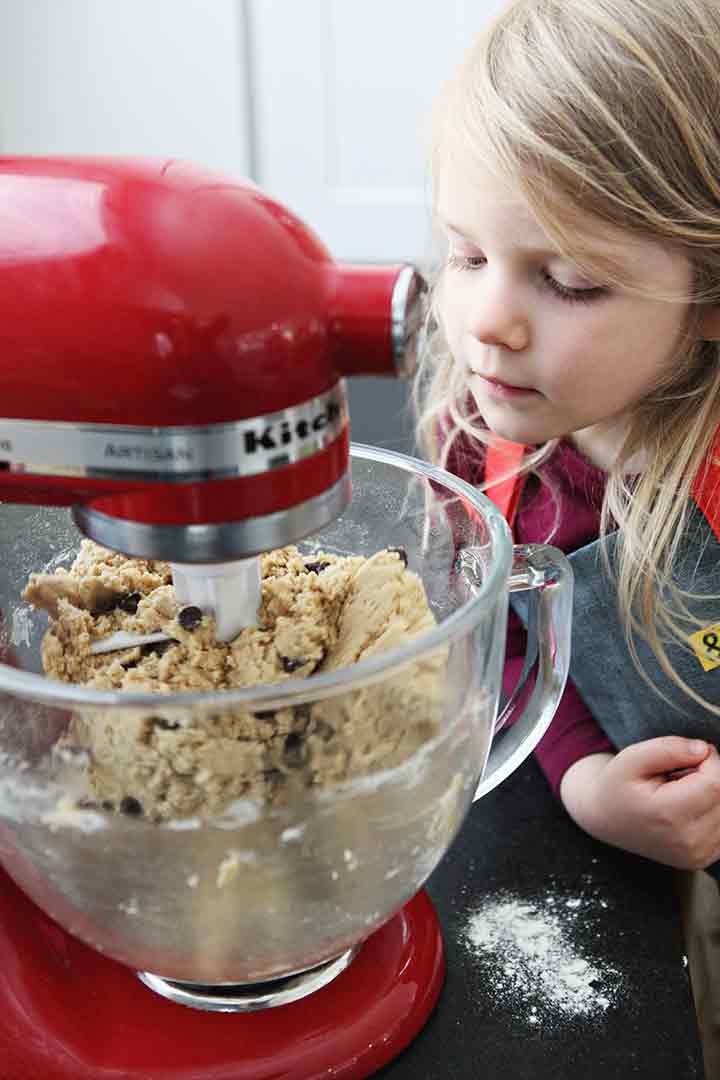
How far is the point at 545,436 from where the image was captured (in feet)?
2.65

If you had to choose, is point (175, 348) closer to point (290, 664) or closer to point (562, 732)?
point (290, 664)

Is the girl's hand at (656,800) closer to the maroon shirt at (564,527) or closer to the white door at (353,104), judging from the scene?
the maroon shirt at (564,527)

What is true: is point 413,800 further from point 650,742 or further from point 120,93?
point 120,93

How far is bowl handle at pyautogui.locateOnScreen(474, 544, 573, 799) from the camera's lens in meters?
0.64

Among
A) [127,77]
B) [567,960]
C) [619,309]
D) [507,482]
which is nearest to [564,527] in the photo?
[507,482]

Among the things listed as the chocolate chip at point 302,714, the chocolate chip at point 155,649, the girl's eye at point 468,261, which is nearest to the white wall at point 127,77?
the girl's eye at point 468,261

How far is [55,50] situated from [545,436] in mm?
2348

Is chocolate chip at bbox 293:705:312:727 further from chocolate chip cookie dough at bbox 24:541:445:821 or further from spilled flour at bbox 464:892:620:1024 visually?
spilled flour at bbox 464:892:620:1024

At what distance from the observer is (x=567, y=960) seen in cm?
66

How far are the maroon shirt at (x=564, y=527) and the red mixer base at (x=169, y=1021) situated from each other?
30cm

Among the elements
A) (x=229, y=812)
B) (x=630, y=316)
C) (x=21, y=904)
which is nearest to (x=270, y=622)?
(x=229, y=812)

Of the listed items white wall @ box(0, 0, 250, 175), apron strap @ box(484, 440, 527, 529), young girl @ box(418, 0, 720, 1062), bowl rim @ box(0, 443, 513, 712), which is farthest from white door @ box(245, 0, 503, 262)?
bowl rim @ box(0, 443, 513, 712)

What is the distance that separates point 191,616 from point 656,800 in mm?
384

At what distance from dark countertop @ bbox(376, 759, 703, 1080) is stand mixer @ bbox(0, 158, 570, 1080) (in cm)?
2
